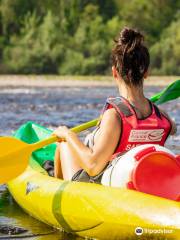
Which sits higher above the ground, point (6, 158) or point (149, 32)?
point (6, 158)

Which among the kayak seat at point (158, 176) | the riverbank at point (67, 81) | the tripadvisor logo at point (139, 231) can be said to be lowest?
the riverbank at point (67, 81)

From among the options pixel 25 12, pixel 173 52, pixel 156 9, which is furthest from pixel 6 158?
pixel 156 9

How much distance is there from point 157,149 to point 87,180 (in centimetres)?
65

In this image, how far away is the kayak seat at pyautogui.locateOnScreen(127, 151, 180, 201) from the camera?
4.68 metres

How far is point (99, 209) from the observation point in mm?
4770

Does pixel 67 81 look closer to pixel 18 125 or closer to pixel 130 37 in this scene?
pixel 18 125

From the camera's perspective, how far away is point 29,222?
5.63 m

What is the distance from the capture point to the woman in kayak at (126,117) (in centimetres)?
475

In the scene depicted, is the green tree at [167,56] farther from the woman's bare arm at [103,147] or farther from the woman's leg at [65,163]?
the woman's bare arm at [103,147]

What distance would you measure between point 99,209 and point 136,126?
0.55 m

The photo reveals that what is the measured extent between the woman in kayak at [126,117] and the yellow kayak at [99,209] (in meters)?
0.18

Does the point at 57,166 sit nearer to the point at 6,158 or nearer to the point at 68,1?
the point at 6,158

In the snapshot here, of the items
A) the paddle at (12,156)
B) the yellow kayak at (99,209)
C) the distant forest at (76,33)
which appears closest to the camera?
the yellow kayak at (99,209)

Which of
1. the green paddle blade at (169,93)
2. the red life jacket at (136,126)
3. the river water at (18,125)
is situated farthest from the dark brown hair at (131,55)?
the green paddle blade at (169,93)
